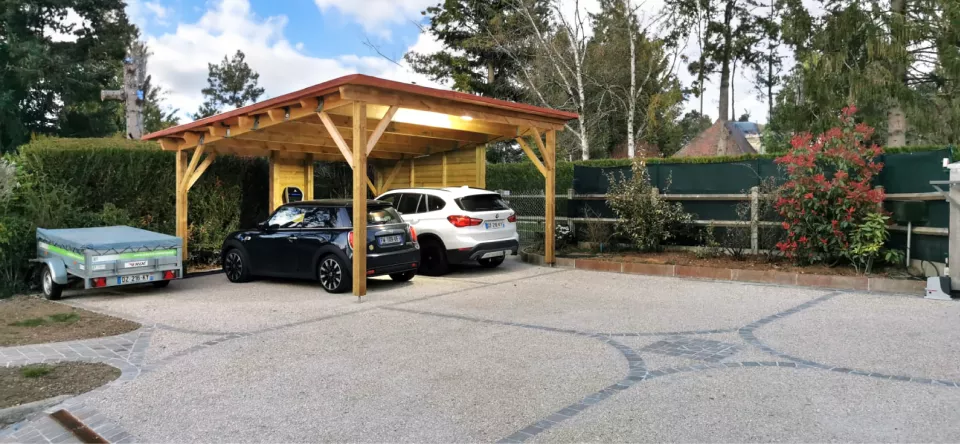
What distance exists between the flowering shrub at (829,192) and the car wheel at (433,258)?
5720mm

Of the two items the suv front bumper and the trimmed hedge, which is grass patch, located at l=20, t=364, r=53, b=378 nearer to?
the suv front bumper

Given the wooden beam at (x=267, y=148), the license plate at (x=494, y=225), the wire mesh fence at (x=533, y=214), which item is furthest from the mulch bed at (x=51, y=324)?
the wire mesh fence at (x=533, y=214)

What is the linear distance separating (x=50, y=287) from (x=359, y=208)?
4719mm

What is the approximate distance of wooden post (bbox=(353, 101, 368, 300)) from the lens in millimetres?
8688

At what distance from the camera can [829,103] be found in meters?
17.1

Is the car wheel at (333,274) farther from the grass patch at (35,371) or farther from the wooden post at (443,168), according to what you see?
the wooden post at (443,168)

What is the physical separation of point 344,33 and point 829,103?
14580 mm

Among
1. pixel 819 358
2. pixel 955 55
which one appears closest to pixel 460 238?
pixel 819 358

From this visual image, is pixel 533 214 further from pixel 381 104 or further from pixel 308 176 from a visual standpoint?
pixel 381 104

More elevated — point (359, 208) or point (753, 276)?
point (359, 208)

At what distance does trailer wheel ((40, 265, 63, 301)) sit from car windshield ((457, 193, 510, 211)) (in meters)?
6.17

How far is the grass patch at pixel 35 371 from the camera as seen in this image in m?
4.98

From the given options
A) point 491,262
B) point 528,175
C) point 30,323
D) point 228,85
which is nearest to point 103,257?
point 30,323

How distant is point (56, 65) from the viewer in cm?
2478
